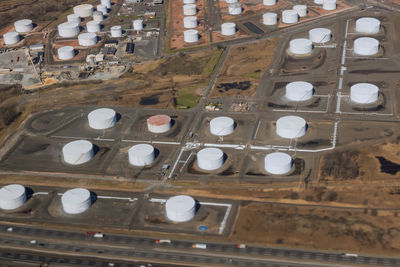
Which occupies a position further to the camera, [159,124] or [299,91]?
[299,91]

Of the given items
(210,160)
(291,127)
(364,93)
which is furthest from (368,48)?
(210,160)

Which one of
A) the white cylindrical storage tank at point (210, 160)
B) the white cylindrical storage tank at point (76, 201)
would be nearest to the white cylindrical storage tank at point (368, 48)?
the white cylindrical storage tank at point (210, 160)

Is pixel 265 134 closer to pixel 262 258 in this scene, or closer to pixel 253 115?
pixel 253 115

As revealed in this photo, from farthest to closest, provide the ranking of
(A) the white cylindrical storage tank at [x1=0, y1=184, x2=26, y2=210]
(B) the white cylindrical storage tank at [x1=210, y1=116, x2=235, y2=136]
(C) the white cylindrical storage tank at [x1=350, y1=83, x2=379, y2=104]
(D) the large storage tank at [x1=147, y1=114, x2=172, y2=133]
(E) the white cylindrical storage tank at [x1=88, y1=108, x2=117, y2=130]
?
1. (C) the white cylindrical storage tank at [x1=350, y1=83, x2=379, y2=104]
2. (E) the white cylindrical storage tank at [x1=88, y1=108, x2=117, y2=130]
3. (D) the large storage tank at [x1=147, y1=114, x2=172, y2=133]
4. (B) the white cylindrical storage tank at [x1=210, y1=116, x2=235, y2=136]
5. (A) the white cylindrical storage tank at [x1=0, y1=184, x2=26, y2=210]

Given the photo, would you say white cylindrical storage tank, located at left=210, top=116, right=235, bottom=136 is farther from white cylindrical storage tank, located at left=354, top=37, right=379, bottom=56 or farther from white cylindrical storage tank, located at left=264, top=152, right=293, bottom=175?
white cylindrical storage tank, located at left=354, top=37, right=379, bottom=56

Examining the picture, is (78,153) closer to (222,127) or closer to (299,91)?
(222,127)

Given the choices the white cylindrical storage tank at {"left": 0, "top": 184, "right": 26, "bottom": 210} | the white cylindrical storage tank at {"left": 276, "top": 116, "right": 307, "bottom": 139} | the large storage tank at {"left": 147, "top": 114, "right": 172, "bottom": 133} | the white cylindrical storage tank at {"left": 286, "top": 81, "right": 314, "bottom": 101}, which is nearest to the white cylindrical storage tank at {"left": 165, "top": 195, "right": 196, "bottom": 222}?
the large storage tank at {"left": 147, "top": 114, "right": 172, "bottom": 133}

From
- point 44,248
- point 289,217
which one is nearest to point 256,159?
point 289,217
